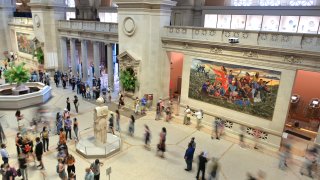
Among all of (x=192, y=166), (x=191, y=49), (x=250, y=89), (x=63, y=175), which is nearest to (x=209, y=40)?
(x=191, y=49)

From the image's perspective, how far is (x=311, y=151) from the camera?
32.8 feet

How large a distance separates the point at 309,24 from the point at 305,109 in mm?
5439

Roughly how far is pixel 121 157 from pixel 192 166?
10.3 feet

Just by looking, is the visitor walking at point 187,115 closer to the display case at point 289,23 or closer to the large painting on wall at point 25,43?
the display case at point 289,23

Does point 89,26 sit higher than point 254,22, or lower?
lower

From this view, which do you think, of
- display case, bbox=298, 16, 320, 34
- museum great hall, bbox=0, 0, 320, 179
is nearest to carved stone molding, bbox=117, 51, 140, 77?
museum great hall, bbox=0, 0, 320, 179

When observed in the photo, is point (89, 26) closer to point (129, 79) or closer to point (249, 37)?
point (129, 79)

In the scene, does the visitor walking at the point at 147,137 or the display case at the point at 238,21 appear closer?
the visitor walking at the point at 147,137

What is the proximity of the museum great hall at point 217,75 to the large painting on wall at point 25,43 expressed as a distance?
6525mm

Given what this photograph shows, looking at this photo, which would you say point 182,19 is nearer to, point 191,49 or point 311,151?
point 191,49

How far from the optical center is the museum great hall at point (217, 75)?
35.4 ft

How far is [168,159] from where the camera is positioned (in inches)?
423

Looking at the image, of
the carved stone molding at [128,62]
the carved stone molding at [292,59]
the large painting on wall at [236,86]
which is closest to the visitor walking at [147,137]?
the large painting on wall at [236,86]

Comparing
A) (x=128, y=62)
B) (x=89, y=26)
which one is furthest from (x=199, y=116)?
(x=89, y=26)
